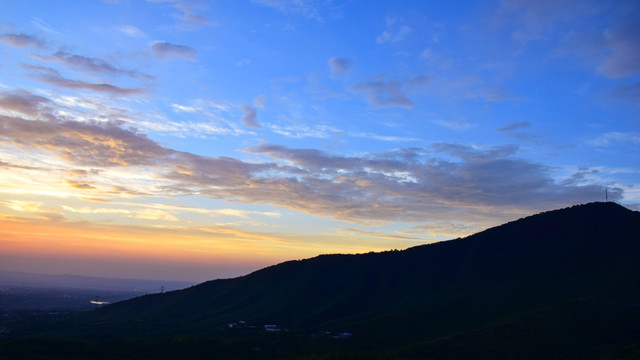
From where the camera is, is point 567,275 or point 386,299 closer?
point 567,275

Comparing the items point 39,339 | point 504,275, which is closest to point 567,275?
point 504,275

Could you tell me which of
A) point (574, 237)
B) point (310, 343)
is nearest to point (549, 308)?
point (310, 343)

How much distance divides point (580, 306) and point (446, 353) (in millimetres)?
49012

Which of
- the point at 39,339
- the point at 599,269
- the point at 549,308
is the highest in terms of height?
the point at 599,269

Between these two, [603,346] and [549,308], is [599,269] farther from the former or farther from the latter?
[603,346]

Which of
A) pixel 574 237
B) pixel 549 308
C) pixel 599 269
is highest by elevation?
pixel 574 237

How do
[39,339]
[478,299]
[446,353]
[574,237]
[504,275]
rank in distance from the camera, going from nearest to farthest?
[446,353]
[39,339]
[478,299]
[504,275]
[574,237]

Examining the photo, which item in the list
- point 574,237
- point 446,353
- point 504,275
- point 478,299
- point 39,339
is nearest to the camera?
point 446,353

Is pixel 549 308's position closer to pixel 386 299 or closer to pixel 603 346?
pixel 603 346

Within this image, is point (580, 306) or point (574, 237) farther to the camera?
point (574, 237)

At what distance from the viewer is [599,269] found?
546 feet

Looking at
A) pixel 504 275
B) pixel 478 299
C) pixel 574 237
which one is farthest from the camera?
pixel 574 237

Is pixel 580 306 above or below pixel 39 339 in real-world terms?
above

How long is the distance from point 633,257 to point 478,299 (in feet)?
185
